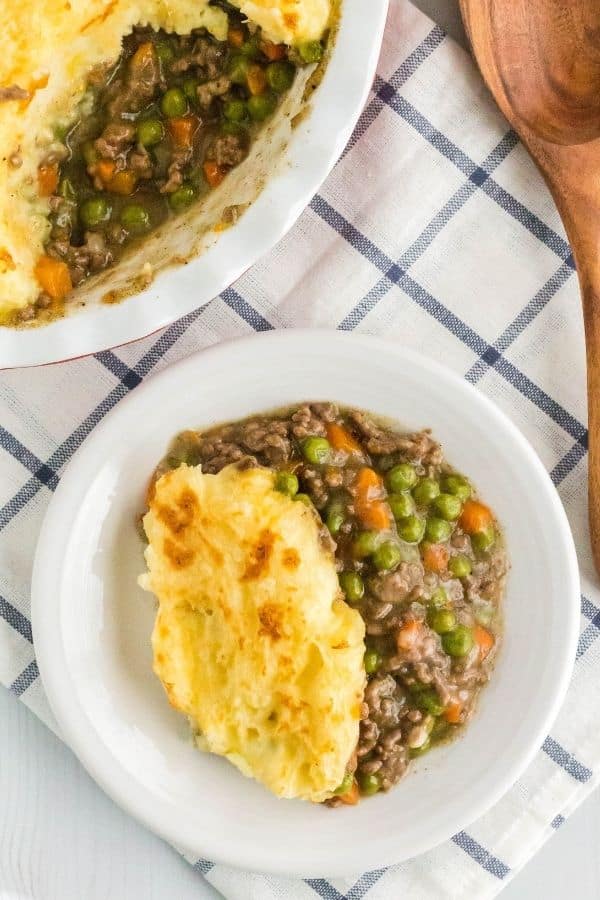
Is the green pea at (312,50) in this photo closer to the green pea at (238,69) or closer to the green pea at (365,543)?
the green pea at (238,69)

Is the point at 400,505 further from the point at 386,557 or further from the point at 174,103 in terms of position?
the point at 174,103

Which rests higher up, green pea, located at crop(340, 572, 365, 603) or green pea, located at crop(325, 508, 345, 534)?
green pea, located at crop(325, 508, 345, 534)

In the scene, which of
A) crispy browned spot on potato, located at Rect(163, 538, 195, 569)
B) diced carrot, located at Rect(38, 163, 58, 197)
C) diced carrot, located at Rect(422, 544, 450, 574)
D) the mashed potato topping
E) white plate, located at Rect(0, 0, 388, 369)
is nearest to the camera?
white plate, located at Rect(0, 0, 388, 369)

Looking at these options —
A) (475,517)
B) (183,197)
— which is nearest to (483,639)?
(475,517)

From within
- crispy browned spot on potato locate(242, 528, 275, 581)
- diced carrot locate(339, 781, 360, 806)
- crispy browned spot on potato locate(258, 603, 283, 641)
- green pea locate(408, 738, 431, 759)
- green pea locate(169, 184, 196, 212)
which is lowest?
diced carrot locate(339, 781, 360, 806)

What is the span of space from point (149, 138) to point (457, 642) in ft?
6.10

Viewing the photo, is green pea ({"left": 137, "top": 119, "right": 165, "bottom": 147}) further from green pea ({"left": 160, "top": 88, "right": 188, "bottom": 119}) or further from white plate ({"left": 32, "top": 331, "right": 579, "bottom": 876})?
white plate ({"left": 32, "top": 331, "right": 579, "bottom": 876})

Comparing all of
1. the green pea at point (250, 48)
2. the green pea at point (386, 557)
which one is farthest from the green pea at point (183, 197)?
the green pea at point (386, 557)

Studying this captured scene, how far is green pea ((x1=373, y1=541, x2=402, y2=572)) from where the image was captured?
2.91 metres

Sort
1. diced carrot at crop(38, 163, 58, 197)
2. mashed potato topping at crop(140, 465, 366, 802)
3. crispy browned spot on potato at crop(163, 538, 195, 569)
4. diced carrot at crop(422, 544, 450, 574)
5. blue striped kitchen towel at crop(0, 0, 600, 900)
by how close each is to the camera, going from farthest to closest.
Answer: blue striped kitchen towel at crop(0, 0, 600, 900) → diced carrot at crop(422, 544, 450, 574) → diced carrot at crop(38, 163, 58, 197) → crispy browned spot on potato at crop(163, 538, 195, 569) → mashed potato topping at crop(140, 465, 366, 802)

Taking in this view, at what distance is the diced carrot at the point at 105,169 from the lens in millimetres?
2953

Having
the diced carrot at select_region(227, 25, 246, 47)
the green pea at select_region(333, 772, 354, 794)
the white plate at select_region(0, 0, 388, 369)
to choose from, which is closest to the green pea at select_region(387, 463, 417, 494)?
the white plate at select_region(0, 0, 388, 369)

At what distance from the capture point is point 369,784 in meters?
3.04

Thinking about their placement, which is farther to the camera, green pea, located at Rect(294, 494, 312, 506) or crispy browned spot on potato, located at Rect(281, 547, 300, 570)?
green pea, located at Rect(294, 494, 312, 506)
